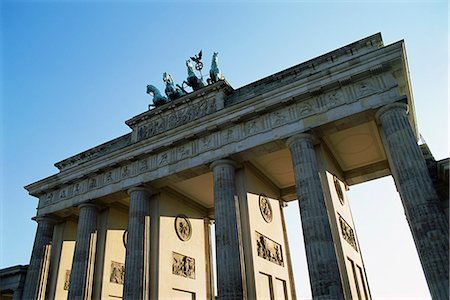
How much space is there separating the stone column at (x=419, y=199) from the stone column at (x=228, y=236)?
21.6 feet

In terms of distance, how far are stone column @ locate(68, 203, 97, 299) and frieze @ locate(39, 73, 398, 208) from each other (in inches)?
58.8

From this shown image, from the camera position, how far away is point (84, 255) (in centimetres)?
1895

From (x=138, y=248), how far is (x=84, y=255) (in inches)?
150

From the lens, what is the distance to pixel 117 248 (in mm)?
21375

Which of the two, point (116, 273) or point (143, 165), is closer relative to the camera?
point (143, 165)

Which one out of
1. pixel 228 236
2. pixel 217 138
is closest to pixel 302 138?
pixel 217 138

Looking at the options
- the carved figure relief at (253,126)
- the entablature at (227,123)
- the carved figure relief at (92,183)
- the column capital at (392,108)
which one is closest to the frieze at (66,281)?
the entablature at (227,123)

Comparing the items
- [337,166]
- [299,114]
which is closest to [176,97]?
[299,114]

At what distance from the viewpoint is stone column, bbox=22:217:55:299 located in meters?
19.7

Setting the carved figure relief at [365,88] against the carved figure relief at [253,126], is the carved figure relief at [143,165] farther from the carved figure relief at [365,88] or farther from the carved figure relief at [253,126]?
the carved figure relief at [365,88]

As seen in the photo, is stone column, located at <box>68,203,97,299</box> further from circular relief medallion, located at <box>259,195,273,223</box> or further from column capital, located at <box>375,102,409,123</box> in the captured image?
column capital, located at <box>375,102,409,123</box>

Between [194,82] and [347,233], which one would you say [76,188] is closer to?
[194,82]

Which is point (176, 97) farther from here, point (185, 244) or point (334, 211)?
point (334, 211)

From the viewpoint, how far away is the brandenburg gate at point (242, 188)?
1328 cm
